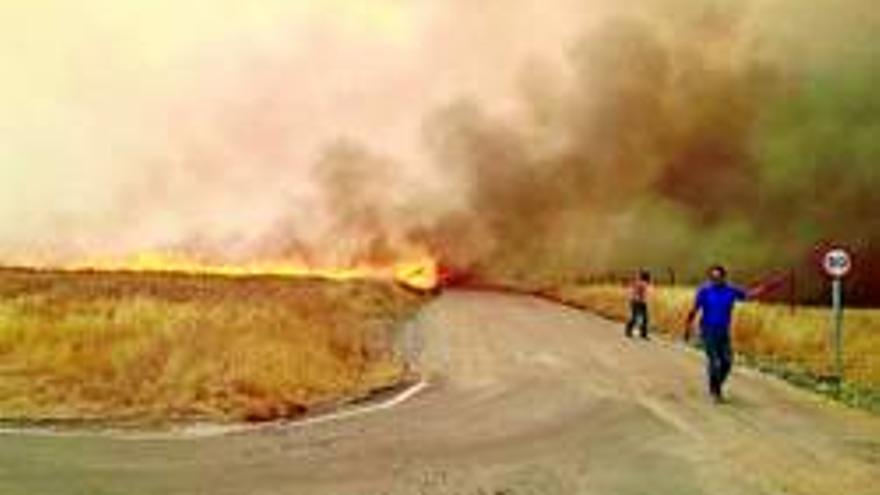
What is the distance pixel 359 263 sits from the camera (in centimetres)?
7281

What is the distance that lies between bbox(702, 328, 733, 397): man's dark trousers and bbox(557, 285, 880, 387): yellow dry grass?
7.13 meters

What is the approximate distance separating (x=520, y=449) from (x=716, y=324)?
722 cm

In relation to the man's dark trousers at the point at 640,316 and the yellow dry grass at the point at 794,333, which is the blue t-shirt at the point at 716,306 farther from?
the man's dark trousers at the point at 640,316

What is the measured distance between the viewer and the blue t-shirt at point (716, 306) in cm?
2481

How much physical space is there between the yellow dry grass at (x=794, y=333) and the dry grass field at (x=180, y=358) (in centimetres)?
892

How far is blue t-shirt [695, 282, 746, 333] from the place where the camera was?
24.8 meters

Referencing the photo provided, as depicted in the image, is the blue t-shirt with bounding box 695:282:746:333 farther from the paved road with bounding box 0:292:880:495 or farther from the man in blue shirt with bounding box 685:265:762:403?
the paved road with bounding box 0:292:880:495

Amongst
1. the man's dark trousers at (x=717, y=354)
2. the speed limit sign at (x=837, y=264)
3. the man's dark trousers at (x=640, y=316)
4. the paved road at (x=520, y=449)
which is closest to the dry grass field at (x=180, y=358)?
the paved road at (x=520, y=449)

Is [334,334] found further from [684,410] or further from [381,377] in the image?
[684,410]

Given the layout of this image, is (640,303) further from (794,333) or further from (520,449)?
(520,449)

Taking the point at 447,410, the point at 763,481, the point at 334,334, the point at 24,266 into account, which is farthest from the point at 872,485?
the point at 24,266

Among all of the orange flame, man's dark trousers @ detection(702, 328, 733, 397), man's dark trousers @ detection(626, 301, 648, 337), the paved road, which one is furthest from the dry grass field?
the orange flame

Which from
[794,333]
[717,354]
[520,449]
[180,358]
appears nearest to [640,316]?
[794,333]

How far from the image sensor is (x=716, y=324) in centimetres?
2481
